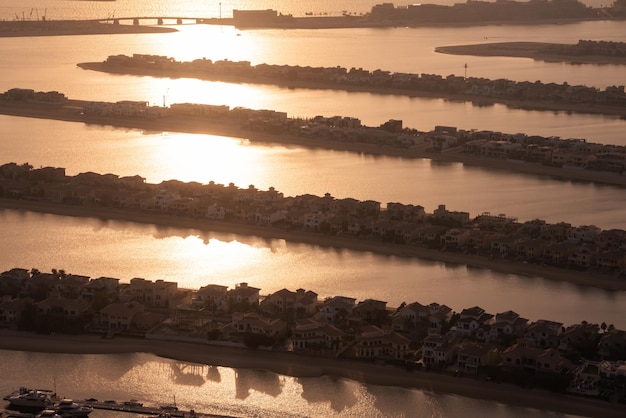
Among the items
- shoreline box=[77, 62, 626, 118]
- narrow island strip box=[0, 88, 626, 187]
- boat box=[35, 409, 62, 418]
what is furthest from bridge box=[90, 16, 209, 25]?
boat box=[35, 409, 62, 418]

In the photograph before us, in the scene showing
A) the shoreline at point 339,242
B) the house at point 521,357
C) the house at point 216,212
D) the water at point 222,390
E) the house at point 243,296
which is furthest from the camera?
the house at point 216,212

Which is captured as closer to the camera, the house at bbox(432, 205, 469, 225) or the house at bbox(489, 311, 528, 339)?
the house at bbox(489, 311, 528, 339)

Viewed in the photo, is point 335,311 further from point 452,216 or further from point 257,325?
point 452,216

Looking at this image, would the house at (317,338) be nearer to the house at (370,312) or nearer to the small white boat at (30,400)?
the house at (370,312)

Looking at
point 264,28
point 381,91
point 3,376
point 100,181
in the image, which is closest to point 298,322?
point 3,376

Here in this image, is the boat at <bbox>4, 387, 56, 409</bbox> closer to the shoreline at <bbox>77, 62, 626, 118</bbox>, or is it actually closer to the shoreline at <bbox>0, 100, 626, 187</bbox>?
the shoreline at <bbox>0, 100, 626, 187</bbox>

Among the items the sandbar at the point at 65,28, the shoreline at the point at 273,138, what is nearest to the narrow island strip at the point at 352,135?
the shoreline at the point at 273,138
